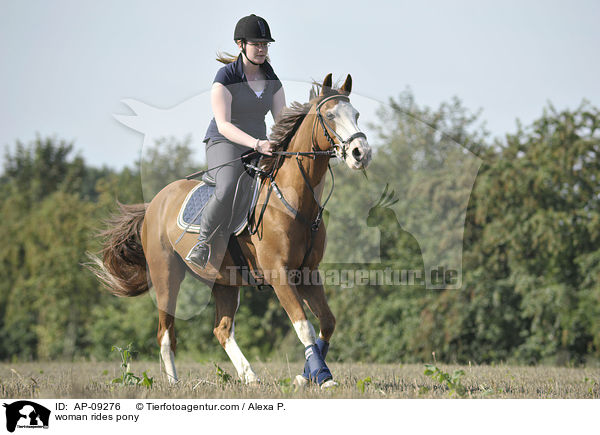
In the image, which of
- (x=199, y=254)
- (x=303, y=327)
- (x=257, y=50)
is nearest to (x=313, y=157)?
(x=257, y=50)

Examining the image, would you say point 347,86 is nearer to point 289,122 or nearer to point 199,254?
point 289,122

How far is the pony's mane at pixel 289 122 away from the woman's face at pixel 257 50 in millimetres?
529

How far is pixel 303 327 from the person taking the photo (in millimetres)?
4969

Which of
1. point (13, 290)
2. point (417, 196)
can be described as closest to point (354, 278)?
point (417, 196)

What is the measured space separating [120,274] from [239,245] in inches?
90.5

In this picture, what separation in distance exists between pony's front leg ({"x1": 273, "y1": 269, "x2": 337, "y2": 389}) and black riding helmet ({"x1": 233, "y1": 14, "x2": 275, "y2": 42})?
2106mm

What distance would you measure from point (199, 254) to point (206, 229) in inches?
11.4

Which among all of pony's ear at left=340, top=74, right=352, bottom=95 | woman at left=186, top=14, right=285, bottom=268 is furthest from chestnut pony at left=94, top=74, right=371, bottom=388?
woman at left=186, top=14, right=285, bottom=268

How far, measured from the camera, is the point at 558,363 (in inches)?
620

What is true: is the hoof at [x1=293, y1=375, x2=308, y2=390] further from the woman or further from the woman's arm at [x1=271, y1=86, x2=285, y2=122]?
the woman's arm at [x1=271, y1=86, x2=285, y2=122]

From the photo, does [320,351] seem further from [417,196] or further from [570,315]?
[570,315]
